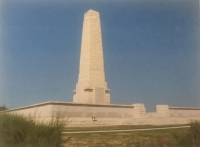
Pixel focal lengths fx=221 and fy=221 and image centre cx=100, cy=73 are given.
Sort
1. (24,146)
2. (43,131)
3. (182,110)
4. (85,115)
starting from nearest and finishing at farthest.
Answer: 1. (24,146)
2. (43,131)
3. (85,115)
4. (182,110)

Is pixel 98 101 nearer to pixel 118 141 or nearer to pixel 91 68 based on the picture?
pixel 91 68

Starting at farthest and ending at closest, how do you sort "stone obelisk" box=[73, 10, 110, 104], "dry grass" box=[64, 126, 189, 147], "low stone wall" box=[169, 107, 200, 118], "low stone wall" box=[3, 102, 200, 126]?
"low stone wall" box=[169, 107, 200, 118], "stone obelisk" box=[73, 10, 110, 104], "low stone wall" box=[3, 102, 200, 126], "dry grass" box=[64, 126, 189, 147]

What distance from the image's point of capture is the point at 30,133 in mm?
5266

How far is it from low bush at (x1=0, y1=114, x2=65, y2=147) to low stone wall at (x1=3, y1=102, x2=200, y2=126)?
1027 centimetres

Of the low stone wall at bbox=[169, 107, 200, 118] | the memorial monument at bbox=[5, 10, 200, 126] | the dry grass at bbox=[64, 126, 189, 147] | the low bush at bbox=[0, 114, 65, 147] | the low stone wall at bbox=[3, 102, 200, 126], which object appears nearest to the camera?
the low bush at bbox=[0, 114, 65, 147]

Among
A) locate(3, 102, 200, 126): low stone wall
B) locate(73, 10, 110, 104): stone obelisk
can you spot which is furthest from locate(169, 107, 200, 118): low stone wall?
locate(73, 10, 110, 104): stone obelisk

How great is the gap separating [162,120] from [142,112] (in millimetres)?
2301

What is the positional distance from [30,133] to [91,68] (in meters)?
16.6

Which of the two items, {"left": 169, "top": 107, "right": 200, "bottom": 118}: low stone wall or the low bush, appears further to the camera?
{"left": 169, "top": 107, "right": 200, "bottom": 118}: low stone wall

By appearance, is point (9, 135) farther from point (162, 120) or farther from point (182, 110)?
point (182, 110)

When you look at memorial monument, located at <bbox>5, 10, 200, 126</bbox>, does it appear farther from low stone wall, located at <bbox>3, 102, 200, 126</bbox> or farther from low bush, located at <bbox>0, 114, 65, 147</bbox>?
low bush, located at <bbox>0, 114, 65, 147</bbox>

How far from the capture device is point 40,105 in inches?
712

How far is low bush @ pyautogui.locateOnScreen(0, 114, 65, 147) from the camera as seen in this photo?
512 centimetres

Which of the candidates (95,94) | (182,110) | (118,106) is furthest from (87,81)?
(182,110)
